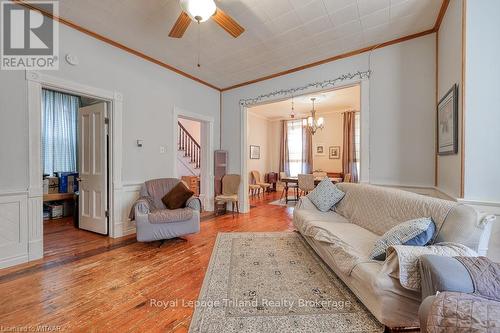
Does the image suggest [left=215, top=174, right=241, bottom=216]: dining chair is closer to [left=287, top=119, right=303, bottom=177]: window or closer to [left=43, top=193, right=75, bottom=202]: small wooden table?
[left=43, top=193, right=75, bottom=202]: small wooden table

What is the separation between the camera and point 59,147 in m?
4.71

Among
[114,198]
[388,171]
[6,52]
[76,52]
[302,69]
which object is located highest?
[302,69]

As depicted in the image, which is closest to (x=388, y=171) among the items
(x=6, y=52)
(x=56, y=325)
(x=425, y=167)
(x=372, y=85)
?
(x=425, y=167)

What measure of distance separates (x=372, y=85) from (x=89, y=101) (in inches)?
192

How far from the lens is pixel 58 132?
4.69m

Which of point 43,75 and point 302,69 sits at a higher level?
point 302,69

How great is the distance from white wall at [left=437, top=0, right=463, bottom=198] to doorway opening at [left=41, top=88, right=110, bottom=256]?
434 cm

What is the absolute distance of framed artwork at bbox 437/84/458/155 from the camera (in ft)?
6.94

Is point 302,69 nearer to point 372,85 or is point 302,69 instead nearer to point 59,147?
point 372,85

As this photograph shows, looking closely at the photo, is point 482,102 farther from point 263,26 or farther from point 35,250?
point 35,250

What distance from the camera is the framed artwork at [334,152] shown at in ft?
24.5

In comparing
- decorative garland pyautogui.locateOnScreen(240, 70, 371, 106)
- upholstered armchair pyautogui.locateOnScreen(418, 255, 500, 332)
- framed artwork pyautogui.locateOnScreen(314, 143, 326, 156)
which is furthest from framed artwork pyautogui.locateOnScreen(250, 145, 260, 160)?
upholstered armchair pyautogui.locateOnScreen(418, 255, 500, 332)

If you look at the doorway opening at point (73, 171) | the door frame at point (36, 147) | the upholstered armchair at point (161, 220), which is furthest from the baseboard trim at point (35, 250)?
the upholstered armchair at point (161, 220)

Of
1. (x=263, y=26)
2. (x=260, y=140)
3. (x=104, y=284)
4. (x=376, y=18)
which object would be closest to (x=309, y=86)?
(x=376, y=18)
